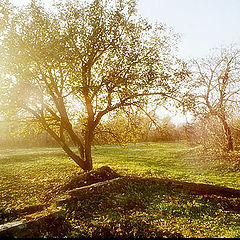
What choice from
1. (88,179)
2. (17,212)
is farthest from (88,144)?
(17,212)

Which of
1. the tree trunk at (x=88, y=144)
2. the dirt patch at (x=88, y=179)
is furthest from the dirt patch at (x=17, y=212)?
the tree trunk at (x=88, y=144)

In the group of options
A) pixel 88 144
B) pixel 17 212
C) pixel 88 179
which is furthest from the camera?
pixel 88 144

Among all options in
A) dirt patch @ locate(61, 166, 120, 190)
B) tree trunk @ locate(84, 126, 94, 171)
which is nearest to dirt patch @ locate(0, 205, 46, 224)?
dirt patch @ locate(61, 166, 120, 190)

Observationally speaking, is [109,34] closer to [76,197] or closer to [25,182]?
[76,197]

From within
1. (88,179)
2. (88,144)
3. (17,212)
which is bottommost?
(17,212)

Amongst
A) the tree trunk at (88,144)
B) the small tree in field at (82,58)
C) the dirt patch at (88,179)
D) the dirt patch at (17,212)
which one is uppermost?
the small tree in field at (82,58)

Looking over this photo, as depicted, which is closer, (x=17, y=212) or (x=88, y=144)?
(x=17, y=212)

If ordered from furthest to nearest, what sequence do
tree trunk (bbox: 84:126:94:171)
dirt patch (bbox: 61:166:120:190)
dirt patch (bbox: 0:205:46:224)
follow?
tree trunk (bbox: 84:126:94:171)
dirt patch (bbox: 61:166:120:190)
dirt patch (bbox: 0:205:46:224)

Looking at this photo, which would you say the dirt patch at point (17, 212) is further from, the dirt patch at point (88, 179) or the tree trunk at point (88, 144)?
the tree trunk at point (88, 144)

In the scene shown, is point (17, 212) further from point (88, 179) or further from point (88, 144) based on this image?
point (88, 144)

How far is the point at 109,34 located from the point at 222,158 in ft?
73.1

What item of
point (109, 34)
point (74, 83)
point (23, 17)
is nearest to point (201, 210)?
point (74, 83)

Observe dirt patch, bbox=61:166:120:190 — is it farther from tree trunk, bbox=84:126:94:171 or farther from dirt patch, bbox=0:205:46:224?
dirt patch, bbox=0:205:46:224

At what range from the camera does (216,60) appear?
31.6 meters
